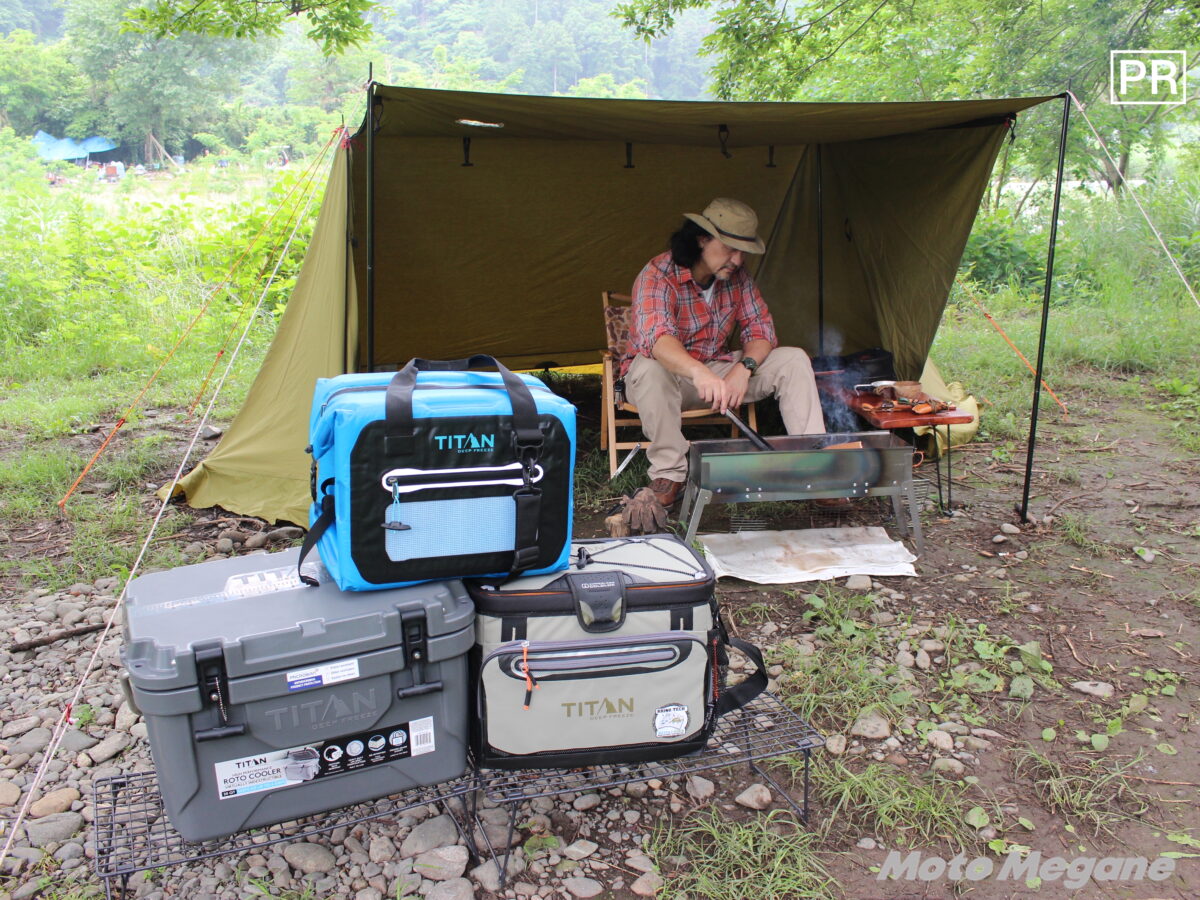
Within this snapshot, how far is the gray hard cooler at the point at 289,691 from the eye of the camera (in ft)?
4.59

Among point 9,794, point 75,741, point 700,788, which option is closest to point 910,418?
point 700,788

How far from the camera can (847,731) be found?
6.91ft

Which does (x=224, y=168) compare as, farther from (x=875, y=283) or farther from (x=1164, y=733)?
(x=1164, y=733)

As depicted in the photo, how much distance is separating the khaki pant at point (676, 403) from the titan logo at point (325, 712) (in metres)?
2.08

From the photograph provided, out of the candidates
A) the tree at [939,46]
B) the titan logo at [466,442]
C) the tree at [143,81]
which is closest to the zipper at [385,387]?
the titan logo at [466,442]

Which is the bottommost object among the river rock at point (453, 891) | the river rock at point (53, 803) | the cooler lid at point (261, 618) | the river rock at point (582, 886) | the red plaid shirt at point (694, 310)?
the river rock at point (582, 886)

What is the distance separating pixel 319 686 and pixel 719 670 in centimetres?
81

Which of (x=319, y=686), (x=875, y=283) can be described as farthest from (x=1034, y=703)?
(x=875, y=283)

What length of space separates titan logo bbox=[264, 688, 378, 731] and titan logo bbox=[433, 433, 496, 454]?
468mm

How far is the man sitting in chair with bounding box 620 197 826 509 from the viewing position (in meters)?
3.41

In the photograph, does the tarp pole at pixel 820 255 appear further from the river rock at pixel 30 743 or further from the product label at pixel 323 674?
the river rock at pixel 30 743

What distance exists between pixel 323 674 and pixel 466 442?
49 cm

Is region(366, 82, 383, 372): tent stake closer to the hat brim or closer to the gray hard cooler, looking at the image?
the hat brim

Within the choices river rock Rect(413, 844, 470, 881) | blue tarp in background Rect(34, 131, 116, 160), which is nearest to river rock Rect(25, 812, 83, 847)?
river rock Rect(413, 844, 470, 881)
